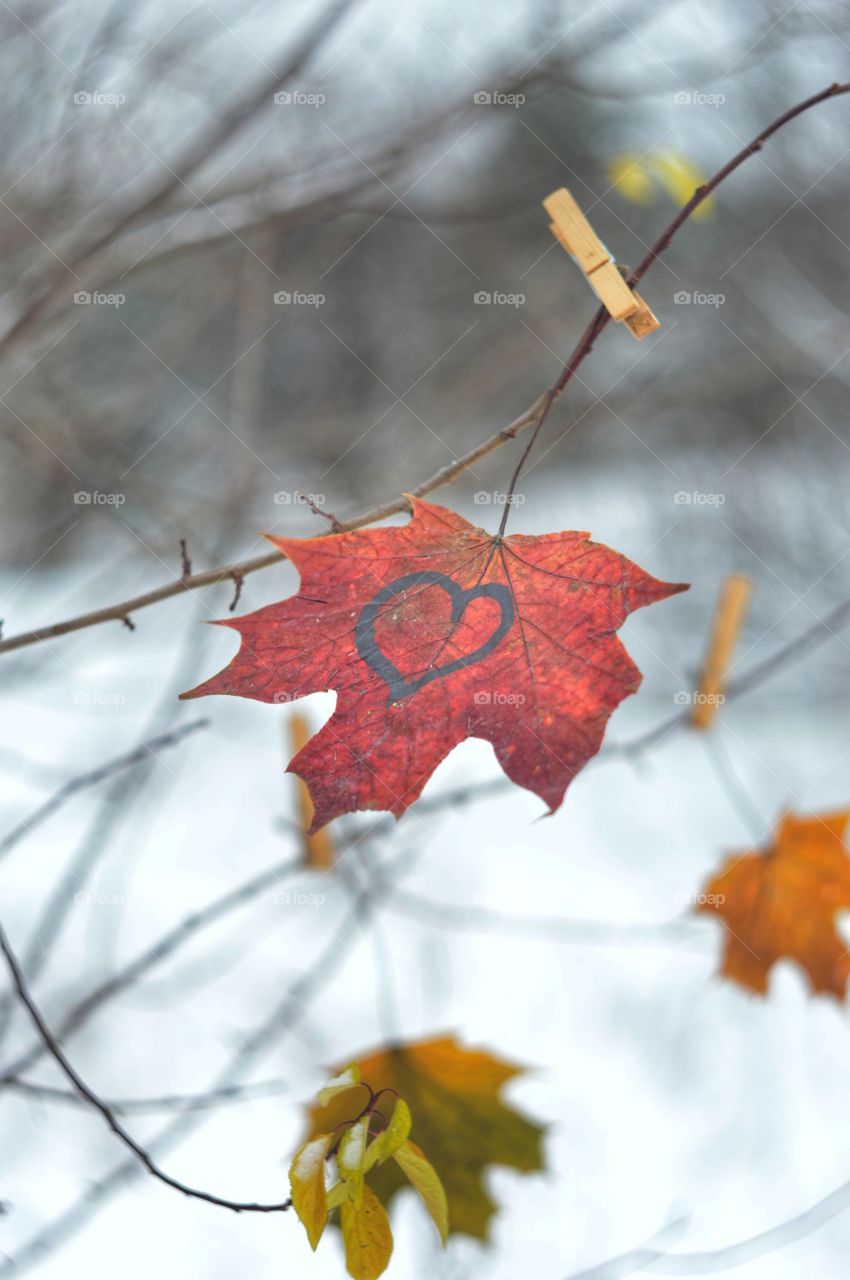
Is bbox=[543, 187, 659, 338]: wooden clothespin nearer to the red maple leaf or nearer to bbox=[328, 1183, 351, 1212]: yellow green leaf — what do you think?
the red maple leaf

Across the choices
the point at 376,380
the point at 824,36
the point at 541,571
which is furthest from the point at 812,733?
the point at 541,571

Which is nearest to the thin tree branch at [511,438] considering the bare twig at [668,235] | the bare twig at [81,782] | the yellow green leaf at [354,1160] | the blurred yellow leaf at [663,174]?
the bare twig at [668,235]

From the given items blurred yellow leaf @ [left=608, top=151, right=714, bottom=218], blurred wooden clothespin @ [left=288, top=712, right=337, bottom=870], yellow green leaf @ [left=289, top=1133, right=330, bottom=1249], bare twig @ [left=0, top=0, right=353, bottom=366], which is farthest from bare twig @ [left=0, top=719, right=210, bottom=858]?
blurred yellow leaf @ [left=608, top=151, right=714, bottom=218]

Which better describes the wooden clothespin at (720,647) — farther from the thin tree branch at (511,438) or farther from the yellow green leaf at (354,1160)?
the yellow green leaf at (354,1160)

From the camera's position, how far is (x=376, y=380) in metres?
2.12

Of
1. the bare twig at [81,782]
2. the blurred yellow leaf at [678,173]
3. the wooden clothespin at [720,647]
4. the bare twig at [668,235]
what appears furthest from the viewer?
the blurred yellow leaf at [678,173]

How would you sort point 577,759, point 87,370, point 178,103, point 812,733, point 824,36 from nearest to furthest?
point 577,759, point 178,103, point 824,36, point 87,370, point 812,733

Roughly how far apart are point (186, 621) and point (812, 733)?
146 cm

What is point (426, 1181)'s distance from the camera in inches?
16.9

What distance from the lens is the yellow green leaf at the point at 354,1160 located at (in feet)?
1.30

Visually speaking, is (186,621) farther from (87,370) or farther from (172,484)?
(87,370)

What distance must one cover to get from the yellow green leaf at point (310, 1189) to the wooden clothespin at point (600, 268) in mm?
378

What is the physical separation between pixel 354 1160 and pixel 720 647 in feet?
1.77

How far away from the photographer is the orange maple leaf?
2.70 ft
